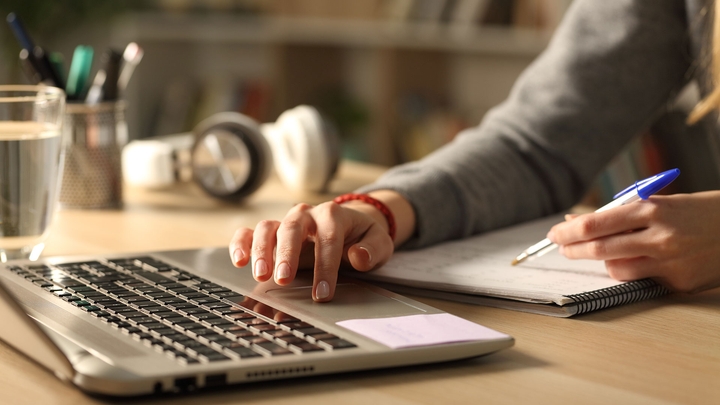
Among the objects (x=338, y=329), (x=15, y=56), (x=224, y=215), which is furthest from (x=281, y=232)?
(x=15, y=56)

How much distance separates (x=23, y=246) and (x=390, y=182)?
1.21ft

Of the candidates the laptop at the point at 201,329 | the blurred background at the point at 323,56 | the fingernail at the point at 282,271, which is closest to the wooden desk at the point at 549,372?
the laptop at the point at 201,329

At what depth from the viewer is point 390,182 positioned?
0.88m

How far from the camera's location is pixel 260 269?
634 millimetres

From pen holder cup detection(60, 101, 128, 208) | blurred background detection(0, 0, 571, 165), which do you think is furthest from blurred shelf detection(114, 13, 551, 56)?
pen holder cup detection(60, 101, 128, 208)

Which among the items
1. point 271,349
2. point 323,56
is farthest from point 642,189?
point 323,56

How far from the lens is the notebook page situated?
656 mm

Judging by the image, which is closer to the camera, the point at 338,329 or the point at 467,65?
the point at 338,329

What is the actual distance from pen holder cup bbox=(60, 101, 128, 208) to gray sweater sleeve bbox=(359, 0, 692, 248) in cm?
41

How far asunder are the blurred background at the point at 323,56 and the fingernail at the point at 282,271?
1.96 metres

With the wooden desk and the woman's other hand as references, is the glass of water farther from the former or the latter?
the woman's other hand

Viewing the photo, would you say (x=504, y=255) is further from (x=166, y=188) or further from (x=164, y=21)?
(x=164, y=21)

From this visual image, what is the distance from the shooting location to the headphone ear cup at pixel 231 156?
1.11 meters

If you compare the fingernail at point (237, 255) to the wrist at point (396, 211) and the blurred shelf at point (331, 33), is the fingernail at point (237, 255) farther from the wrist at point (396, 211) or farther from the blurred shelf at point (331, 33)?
the blurred shelf at point (331, 33)
